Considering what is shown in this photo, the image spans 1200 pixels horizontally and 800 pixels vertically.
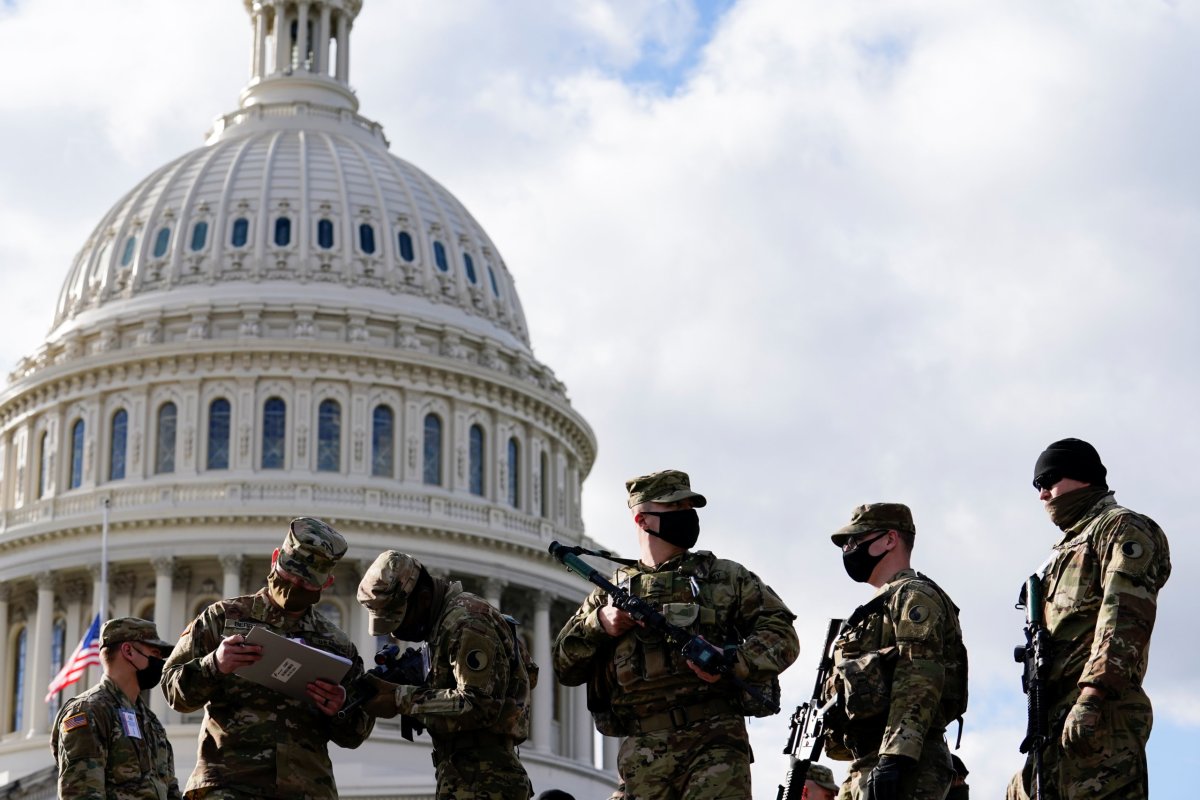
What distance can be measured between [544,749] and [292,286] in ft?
58.0

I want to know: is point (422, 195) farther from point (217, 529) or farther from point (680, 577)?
point (680, 577)

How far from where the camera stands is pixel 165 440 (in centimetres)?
7331

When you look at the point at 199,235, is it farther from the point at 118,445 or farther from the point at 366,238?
the point at 118,445

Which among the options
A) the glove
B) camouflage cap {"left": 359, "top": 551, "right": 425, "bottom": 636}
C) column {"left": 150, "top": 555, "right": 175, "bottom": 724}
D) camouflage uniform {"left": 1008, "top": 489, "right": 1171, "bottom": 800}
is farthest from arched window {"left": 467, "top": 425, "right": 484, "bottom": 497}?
the glove

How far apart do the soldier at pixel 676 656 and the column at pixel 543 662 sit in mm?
59691

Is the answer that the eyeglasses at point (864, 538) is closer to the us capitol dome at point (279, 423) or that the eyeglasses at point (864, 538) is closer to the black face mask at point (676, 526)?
the black face mask at point (676, 526)

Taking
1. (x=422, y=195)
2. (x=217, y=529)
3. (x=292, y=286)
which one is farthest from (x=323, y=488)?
(x=422, y=195)

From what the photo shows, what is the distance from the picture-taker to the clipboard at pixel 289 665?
1177 cm

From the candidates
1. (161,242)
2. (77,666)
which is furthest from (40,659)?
(161,242)

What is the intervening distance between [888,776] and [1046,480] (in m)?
1.85

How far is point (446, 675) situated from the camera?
1191 centimetres

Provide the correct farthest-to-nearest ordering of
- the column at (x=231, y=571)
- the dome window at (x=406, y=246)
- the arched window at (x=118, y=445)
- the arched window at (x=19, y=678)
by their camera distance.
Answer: the dome window at (x=406, y=246), the arched window at (x=118, y=445), the arched window at (x=19, y=678), the column at (x=231, y=571)

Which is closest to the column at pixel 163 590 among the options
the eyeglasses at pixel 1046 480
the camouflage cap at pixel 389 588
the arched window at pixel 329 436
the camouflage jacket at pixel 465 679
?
the arched window at pixel 329 436

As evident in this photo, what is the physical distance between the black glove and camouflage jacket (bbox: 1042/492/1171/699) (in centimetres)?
87
